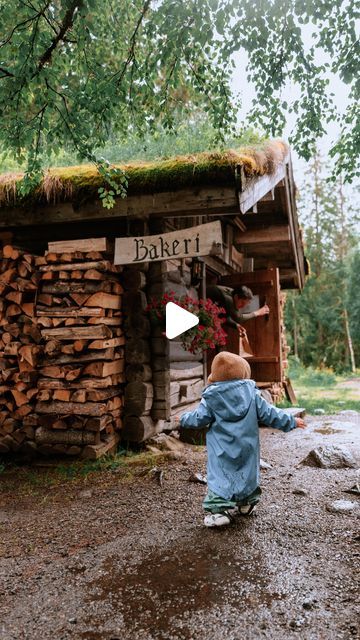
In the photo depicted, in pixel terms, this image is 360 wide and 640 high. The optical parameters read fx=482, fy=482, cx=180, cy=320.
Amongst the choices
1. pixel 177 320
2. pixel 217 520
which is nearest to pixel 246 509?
pixel 217 520

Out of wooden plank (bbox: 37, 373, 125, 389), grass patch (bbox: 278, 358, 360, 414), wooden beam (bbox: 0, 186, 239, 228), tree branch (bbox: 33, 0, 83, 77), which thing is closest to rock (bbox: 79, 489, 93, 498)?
wooden plank (bbox: 37, 373, 125, 389)

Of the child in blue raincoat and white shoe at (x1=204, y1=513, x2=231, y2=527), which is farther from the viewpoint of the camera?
the child in blue raincoat

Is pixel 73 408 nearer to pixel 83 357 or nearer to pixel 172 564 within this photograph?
pixel 83 357

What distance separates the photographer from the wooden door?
798 cm

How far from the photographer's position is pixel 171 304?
18.6ft

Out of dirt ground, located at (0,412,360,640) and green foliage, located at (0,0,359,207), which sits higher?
green foliage, located at (0,0,359,207)

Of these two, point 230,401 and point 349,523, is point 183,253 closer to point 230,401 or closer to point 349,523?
point 230,401

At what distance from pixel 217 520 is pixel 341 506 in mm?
1166

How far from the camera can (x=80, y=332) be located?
5.39 meters

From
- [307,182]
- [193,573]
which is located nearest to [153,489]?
[193,573]

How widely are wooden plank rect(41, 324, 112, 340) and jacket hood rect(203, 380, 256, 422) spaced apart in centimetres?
191

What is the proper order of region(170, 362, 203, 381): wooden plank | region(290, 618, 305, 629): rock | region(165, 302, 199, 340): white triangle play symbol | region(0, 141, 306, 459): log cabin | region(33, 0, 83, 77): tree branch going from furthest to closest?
region(170, 362, 203, 381): wooden plank < region(165, 302, 199, 340): white triangle play symbol < region(0, 141, 306, 459): log cabin < region(33, 0, 83, 77): tree branch < region(290, 618, 305, 629): rock

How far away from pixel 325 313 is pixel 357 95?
2130 cm

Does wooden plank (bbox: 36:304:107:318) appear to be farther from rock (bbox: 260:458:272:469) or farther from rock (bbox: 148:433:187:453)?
rock (bbox: 260:458:272:469)
